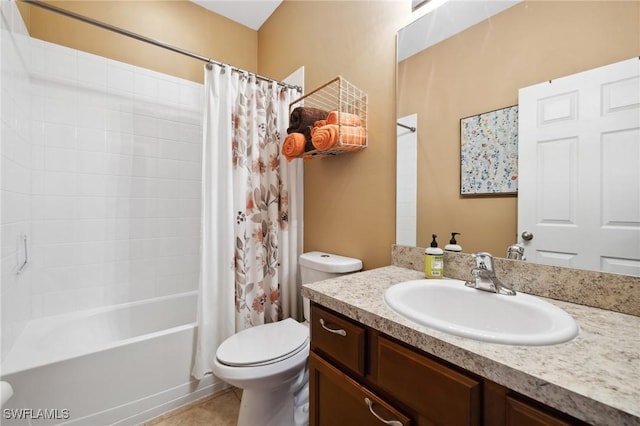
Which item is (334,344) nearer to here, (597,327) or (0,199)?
(597,327)

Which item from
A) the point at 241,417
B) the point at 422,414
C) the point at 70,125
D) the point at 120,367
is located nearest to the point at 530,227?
the point at 422,414

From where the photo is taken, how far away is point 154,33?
201cm

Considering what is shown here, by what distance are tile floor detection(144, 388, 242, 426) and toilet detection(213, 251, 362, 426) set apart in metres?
0.26

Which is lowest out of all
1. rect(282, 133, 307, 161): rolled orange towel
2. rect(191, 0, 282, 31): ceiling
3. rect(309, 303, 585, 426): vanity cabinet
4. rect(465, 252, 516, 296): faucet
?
rect(309, 303, 585, 426): vanity cabinet

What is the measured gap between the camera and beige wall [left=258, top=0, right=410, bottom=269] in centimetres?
140

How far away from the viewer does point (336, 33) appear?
1692mm

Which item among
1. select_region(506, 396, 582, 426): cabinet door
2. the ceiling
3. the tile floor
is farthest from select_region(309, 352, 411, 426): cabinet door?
the ceiling

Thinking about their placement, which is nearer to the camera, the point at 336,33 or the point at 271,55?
the point at 336,33

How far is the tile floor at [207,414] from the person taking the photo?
1437mm

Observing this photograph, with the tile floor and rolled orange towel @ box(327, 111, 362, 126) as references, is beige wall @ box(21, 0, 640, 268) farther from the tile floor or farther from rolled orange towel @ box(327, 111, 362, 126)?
the tile floor

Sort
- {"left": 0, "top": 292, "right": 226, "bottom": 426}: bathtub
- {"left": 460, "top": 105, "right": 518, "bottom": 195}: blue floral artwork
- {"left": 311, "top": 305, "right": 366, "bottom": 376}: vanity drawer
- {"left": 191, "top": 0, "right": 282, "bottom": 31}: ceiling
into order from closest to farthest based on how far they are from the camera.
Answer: {"left": 311, "top": 305, "right": 366, "bottom": 376}: vanity drawer, {"left": 460, "top": 105, "right": 518, "bottom": 195}: blue floral artwork, {"left": 0, "top": 292, "right": 226, "bottom": 426}: bathtub, {"left": 191, "top": 0, "right": 282, "bottom": 31}: ceiling

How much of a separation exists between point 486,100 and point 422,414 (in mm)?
1061

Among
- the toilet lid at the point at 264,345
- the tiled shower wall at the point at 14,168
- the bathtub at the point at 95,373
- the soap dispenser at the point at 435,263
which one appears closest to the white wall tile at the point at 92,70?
the tiled shower wall at the point at 14,168

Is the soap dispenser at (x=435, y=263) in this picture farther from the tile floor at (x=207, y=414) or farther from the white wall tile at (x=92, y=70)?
the white wall tile at (x=92, y=70)
